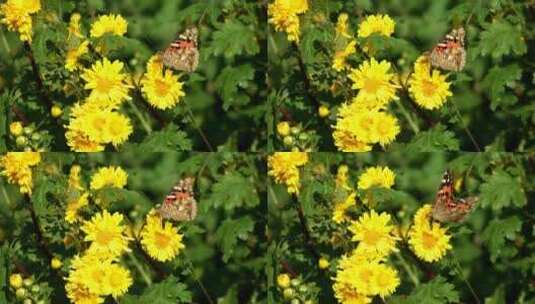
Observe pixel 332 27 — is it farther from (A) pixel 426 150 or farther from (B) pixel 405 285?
(B) pixel 405 285

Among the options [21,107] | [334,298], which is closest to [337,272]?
[334,298]

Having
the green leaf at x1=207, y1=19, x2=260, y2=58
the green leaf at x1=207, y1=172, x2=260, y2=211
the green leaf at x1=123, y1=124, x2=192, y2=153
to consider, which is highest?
the green leaf at x1=207, y1=19, x2=260, y2=58

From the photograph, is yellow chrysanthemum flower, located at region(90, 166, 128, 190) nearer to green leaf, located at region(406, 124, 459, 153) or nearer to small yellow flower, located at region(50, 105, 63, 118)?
small yellow flower, located at region(50, 105, 63, 118)

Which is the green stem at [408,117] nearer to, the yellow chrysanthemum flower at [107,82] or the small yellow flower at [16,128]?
the yellow chrysanthemum flower at [107,82]

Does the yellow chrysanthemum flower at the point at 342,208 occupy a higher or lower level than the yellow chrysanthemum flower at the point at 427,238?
higher

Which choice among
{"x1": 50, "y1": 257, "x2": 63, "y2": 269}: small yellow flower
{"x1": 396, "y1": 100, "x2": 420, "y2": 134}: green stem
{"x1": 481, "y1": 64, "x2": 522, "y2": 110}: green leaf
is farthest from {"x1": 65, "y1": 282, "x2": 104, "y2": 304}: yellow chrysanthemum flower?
{"x1": 481, "y1": 64, "x2": 522, "y2": 110}: green leaf

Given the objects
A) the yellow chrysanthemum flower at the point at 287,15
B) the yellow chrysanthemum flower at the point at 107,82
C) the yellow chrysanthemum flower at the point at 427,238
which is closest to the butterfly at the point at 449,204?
the yellow chrysanthemum flower at the point at 427,238
